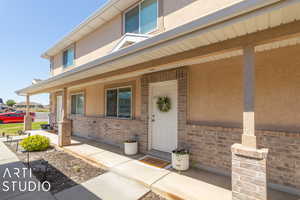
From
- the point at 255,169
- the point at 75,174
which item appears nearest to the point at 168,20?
the point at 255,169

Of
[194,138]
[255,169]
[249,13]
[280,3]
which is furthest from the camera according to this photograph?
[194,138]

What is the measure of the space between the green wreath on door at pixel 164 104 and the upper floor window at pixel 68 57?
7844 millimetres

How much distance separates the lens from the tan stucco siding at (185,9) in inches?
161

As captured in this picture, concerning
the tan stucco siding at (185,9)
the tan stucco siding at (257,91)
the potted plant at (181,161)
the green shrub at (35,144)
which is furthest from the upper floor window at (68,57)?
the potted plant at (181,161)

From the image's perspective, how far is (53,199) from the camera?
2.75 metres

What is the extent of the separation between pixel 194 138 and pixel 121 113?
11.3ft

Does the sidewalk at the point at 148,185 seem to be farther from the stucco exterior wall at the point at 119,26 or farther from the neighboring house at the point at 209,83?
the stucco exterior wall at the point at 119,26

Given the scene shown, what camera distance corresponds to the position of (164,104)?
4898 millimetres

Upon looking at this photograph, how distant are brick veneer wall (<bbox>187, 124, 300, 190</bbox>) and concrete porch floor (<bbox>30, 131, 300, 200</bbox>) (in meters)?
0.27

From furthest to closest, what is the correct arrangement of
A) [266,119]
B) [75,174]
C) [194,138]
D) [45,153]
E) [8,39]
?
[8,39] → [45,153] → [194,138] → [75,174] → [266,119]

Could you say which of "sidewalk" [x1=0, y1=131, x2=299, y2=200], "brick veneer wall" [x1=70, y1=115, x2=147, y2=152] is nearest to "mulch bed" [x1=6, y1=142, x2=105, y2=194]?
"sidewalk" [x1=0, y1=131, x2=299, y2=200]

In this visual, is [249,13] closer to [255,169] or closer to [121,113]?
[255,169]

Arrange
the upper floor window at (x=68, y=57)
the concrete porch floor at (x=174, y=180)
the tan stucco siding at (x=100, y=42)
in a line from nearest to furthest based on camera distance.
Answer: the concrete porch floor at (x=174, y=180)
the tan stucco siding at (x=100, y=42)
the upper floor window at (x=68, y=57)

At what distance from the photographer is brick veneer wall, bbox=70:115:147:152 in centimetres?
554
